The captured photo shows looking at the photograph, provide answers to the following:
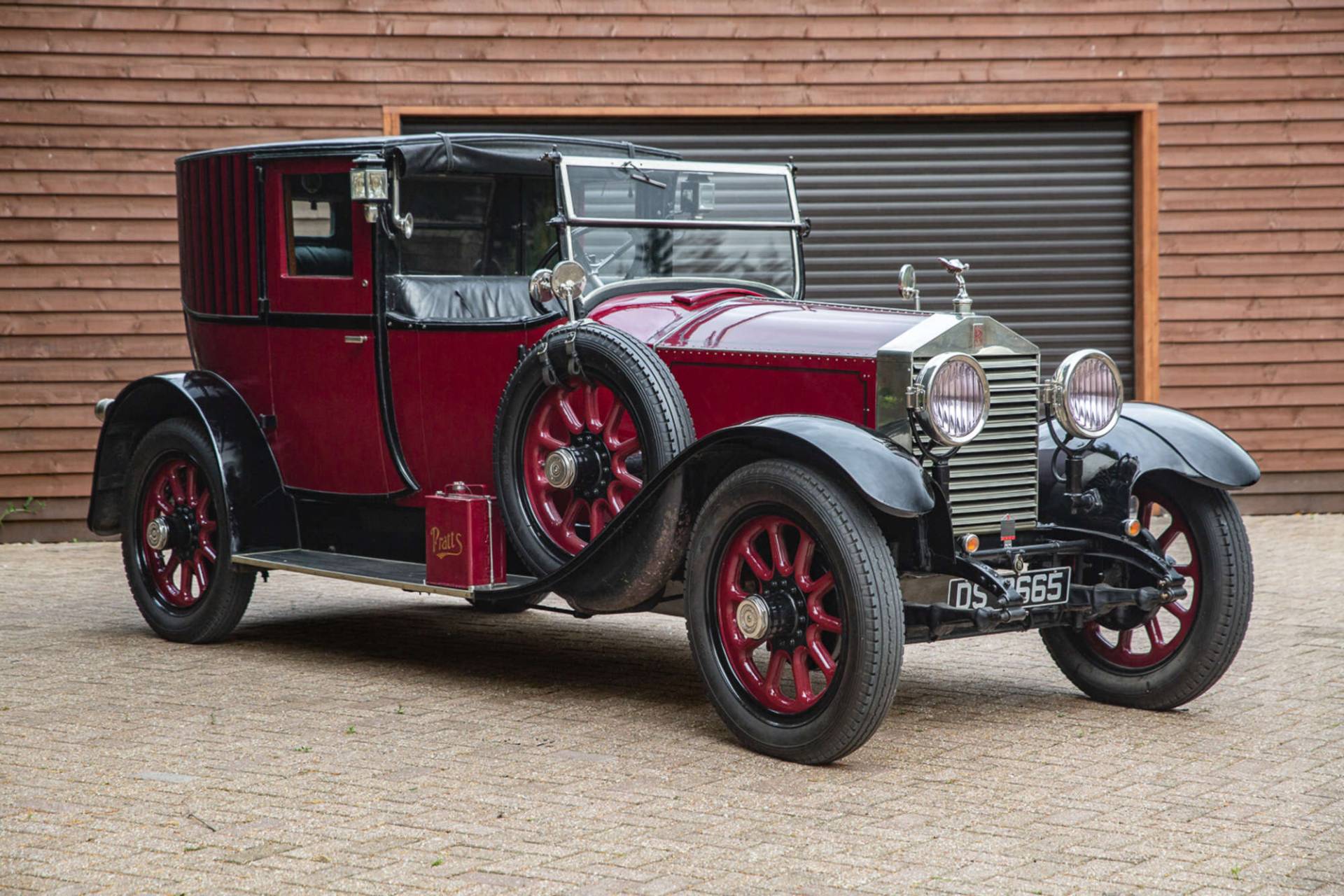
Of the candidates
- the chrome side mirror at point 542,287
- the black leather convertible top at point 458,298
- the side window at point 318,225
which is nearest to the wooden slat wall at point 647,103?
the side window at point 318,225

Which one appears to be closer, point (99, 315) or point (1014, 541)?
point (1014, 541)

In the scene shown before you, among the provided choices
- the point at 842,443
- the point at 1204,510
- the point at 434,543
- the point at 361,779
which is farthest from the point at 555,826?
the point at 1204,510

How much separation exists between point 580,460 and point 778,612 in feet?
3.37

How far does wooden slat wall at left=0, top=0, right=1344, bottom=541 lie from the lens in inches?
396

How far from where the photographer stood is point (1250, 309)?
36.2ft

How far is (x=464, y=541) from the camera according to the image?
5.76 m

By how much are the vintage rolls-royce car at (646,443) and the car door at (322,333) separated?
0.01m

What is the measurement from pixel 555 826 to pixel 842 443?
1.37 meters

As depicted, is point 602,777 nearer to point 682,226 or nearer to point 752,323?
point 752,323

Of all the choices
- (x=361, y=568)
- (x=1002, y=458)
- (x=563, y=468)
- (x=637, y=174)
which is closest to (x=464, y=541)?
(x=563, y=468)

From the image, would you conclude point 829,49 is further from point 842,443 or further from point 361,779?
point 361,779

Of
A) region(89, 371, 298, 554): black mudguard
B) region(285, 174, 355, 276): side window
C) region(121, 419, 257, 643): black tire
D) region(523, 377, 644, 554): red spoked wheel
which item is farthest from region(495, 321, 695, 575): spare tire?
region(121, 419, 257, 643): black tire

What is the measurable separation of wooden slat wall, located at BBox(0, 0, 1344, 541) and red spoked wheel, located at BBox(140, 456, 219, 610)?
3.42 meters

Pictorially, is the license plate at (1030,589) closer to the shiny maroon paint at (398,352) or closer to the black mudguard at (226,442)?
the shiny maroon paint at (398,352)
